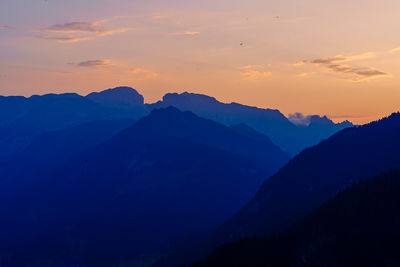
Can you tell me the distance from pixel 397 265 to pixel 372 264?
9803mm

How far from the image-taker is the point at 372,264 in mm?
198750

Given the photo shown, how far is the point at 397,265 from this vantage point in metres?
193
